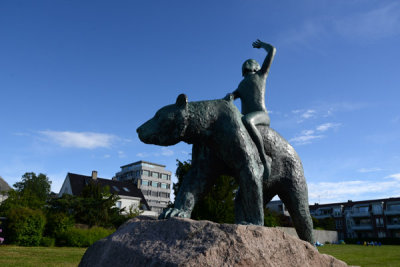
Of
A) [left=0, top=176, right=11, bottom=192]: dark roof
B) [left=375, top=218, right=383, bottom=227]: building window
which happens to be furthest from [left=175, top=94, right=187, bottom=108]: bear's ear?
[left=375, top=218, right=383, bottom=227]: building window


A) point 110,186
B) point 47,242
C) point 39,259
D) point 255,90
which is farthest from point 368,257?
point 110,186

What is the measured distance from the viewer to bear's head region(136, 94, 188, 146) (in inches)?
123

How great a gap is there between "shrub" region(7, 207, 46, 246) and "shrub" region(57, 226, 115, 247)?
1.26 m

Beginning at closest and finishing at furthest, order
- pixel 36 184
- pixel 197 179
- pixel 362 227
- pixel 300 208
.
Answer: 1. pixel 197 179
2. pixel 300 208
3. pixel 36 184
4. pixel 362 227

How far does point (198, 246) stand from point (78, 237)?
707 inches

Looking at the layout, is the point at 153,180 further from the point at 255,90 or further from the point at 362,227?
the point at 255,90

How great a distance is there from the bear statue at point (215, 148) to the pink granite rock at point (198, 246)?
1.38 ft

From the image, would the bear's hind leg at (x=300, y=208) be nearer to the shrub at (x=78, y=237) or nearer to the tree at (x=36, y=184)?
the shrub at (x=78, y=237)

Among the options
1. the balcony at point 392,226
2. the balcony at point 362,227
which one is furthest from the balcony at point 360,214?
the balcony at point 392,226

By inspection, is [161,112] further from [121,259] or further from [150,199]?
[150,199]

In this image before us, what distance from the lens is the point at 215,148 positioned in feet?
10.6

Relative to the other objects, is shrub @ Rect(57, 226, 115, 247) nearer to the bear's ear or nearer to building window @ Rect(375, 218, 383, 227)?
the bear's ear

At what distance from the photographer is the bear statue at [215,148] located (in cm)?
309

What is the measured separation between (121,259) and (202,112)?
1.55 metres
